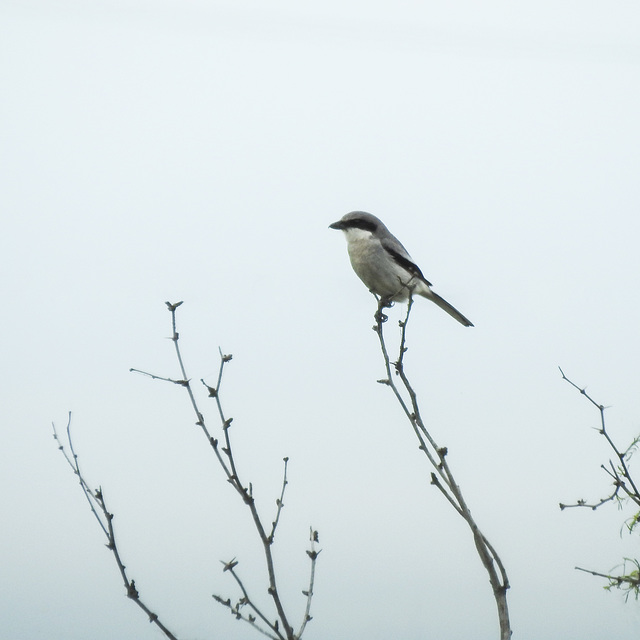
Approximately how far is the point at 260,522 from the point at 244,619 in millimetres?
351

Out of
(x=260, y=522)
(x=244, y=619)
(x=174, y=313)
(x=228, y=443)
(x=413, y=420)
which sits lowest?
(x=244, y=619)

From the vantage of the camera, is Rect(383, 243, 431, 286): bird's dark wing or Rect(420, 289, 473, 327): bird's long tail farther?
Rect(420, 289, 473, 327): bird's long tail

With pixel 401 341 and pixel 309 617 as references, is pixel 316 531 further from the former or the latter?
pixel 401 341

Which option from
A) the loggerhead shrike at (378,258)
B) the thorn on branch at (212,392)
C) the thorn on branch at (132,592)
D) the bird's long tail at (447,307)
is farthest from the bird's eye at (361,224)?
the thorn on branch at (132,592)

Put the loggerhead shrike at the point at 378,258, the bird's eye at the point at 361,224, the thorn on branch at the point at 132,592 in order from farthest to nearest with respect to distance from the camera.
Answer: the bird's eye at the point at 361,224 < the loggerhead shrike at the point at 378,258 < the thorn on branch at the point at 132,592

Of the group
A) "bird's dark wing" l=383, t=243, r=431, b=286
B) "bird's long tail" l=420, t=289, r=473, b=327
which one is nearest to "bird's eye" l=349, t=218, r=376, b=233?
"bird's dark wing" l=383, t=243, r=431, b=286

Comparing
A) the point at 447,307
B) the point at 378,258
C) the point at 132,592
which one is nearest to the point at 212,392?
the point at 132,592

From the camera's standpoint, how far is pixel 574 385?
8.96 ft

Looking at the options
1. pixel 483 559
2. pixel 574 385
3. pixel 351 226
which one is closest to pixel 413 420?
pixel 483 559

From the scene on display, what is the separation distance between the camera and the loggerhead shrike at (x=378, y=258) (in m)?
5.14

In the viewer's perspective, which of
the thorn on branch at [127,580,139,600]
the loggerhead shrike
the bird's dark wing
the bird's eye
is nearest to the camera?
the thorn on branch at [127,580,139,600]

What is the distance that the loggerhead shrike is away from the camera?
16.9 feet

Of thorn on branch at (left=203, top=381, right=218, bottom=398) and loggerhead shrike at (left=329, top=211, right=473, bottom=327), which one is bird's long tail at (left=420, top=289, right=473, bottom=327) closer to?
loggerhead shrike at (left=329, top=211, right=473, bottom=327)

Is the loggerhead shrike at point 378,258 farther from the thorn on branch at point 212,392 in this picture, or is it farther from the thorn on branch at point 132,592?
the thorn on branch at point 132,592
